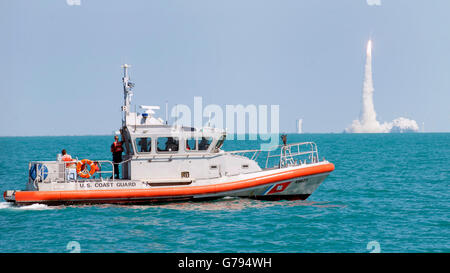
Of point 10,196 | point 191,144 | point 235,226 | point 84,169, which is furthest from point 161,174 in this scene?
point 10,196

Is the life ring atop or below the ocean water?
atop

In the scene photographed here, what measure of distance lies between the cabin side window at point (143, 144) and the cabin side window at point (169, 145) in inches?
13.3

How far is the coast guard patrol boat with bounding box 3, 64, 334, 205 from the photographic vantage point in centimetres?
1716

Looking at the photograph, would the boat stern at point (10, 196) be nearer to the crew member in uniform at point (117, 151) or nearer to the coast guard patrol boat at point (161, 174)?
the coast guard patrol boat at point (161, 174)

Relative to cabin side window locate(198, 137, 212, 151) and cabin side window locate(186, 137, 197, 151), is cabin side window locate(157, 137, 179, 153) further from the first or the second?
cabin side window locate(198, 137, 212, 151)

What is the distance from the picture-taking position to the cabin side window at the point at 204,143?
58.7 feet

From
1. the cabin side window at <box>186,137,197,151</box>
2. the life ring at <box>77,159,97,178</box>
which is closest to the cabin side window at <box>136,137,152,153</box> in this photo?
the cabin side window at <box>186,137,197,151</box>

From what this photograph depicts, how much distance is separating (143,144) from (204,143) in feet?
6.89

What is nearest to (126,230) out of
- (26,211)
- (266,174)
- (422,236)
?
(26,211)

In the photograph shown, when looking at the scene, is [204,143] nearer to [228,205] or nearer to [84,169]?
[228,205]

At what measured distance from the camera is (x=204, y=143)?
17922 millimetres

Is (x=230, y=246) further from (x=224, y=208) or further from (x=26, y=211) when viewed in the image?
(x=26, y=211)

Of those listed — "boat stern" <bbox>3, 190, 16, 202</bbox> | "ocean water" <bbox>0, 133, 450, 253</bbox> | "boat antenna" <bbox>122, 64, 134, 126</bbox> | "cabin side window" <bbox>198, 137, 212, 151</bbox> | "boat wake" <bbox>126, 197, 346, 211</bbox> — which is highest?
"boat antenna" <bbox>122, 64, 134, 126</bbox>
